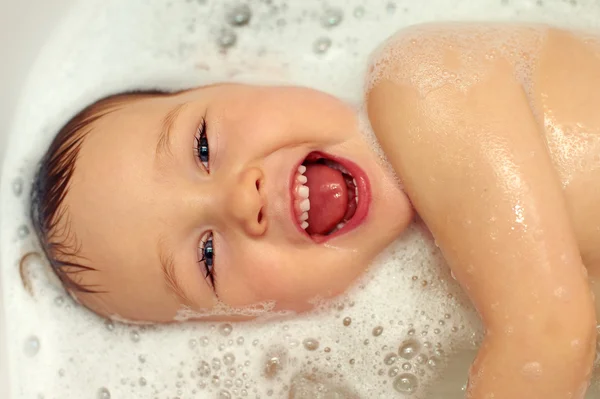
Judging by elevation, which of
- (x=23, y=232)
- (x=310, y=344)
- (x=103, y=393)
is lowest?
(x=103, y=393)

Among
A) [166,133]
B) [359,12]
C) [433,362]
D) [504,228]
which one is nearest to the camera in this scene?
[504,228]

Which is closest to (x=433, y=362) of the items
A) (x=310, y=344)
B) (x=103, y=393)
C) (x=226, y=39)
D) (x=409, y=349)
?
(x=409, y=349)

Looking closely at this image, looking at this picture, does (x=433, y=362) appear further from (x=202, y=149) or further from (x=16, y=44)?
(x=16, y=44)

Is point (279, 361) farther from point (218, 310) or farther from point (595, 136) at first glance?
point (595, 136)

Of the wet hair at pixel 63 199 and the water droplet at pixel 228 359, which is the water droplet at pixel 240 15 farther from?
the water droplet at pixel 228 359

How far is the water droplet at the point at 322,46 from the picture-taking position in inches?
41.5

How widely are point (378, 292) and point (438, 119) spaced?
319 mm

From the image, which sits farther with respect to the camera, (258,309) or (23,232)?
(23,232)

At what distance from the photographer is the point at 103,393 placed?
1.00 meters

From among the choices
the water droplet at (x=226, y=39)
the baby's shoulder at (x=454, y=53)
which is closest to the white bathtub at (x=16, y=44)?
the water droplet at (x=226, y=39)

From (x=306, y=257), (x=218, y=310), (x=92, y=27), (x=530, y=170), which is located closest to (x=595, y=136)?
(x=530, y=170)

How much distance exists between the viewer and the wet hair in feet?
2.70

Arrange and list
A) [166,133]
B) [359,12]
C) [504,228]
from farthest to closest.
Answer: [359,12]
[166,133]
[504,228]

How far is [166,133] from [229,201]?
125mm
